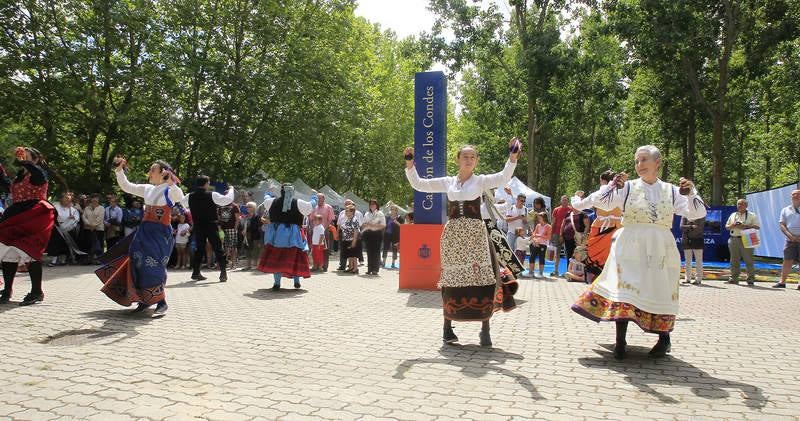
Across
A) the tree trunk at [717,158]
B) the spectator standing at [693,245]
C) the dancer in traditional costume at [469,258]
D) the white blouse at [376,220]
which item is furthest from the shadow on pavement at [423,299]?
the tree trunk at [717,158]

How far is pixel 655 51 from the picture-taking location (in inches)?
880

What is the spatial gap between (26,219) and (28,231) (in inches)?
6.2

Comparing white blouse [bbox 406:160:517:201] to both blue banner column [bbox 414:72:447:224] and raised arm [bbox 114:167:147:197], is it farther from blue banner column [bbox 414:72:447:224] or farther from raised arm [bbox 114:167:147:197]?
blue banner column [bbox 414:72:447:224]

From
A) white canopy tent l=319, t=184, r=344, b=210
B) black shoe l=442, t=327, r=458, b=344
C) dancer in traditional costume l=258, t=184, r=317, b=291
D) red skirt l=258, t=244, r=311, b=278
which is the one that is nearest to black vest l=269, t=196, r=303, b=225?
dancer in traditional costume l=258, t=184, r=317, b=291

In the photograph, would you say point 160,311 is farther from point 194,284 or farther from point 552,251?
point 552,251

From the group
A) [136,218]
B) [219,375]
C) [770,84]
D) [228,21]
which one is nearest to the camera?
[219,375]

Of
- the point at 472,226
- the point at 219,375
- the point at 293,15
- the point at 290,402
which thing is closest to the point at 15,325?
the point at 219,375

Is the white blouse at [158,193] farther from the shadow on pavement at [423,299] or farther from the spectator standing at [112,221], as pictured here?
the spectator standing at [112,221]

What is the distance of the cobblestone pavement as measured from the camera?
3.79 meters

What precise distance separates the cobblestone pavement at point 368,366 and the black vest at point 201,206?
11.3ft

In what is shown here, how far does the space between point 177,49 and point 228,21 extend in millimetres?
2484

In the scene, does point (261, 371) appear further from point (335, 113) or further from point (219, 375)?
point (335, 113)

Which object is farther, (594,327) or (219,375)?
(594,327)

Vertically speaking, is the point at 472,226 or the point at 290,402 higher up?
the point at 472,226
